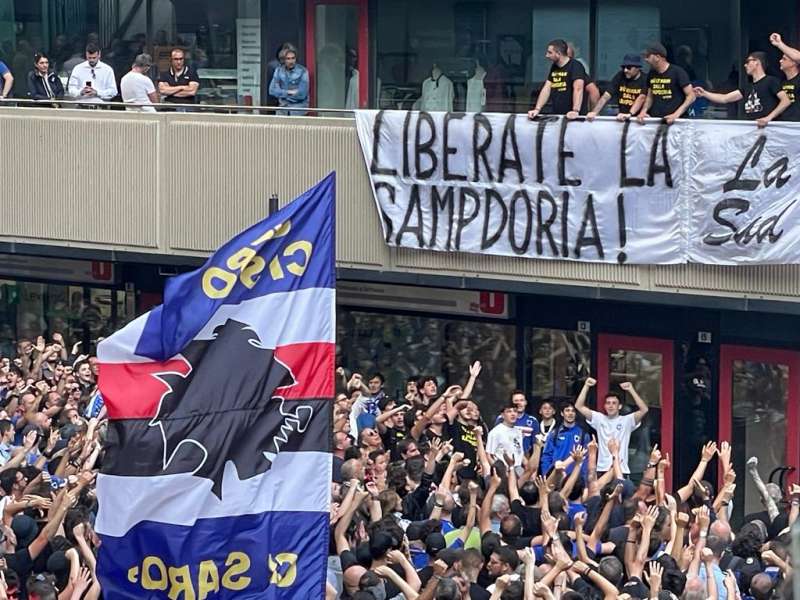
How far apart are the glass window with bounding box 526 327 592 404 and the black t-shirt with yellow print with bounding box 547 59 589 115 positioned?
3037 mm

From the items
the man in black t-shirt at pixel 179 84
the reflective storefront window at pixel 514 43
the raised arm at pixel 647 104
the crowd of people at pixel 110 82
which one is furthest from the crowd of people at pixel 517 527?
the crowd of people at pixel 110 82

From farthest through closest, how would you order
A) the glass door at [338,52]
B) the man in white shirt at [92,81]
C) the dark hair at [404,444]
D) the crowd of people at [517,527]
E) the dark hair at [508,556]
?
the glass door at [338,52] < the man in white shirt at [92,81] < the dark hair at [404,444] < the dark hair at [508,556] < the crowd of people at [517,527]

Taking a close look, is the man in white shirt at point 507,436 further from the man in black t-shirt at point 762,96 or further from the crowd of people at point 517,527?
the man in black t-shirt at point 762,96

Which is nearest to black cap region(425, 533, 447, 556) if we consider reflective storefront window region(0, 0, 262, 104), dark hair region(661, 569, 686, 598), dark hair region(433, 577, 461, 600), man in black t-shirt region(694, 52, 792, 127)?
dark hair region(433, 577, 461, 600)

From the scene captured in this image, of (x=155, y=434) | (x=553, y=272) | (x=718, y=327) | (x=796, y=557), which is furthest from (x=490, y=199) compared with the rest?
(x=796, y=557)

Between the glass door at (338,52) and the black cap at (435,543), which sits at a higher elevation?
the glass door at (338,52)

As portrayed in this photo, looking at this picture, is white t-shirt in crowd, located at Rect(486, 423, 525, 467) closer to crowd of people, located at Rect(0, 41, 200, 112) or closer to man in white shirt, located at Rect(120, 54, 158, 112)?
crowd of people, located at Rect(0, 41, 200, 112)

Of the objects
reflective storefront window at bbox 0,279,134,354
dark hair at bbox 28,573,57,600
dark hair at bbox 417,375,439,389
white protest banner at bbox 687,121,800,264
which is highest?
white protest banner at bbox 687,121,800,264

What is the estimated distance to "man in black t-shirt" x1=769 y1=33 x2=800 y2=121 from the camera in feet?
54.1

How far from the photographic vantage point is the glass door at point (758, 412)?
18625 mm

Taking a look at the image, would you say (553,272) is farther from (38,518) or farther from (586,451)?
(38,518)

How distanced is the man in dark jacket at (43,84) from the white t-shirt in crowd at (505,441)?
749 cm

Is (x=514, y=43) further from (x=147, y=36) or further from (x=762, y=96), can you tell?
(x=147, y=36)

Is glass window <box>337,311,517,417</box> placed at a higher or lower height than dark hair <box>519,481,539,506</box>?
higher
